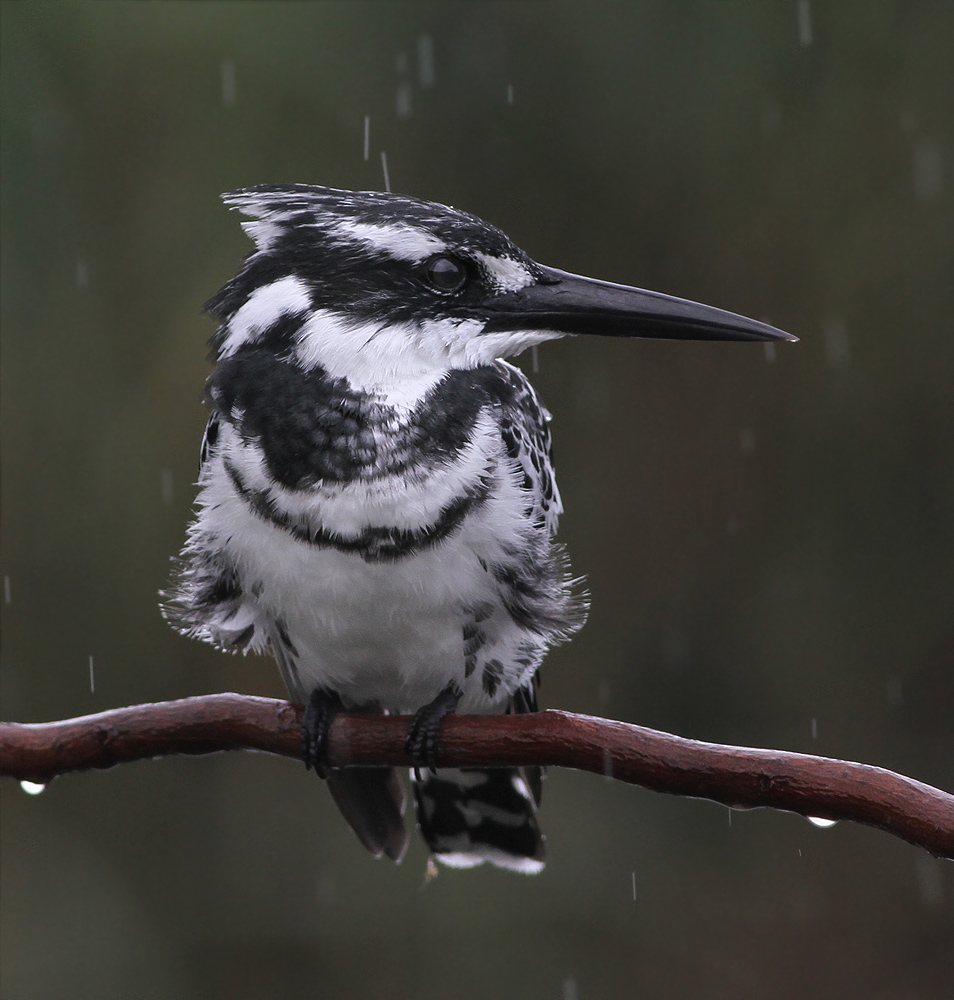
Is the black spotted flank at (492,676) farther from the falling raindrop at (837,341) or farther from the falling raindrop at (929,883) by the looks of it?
the falling raindrop at (929,883)

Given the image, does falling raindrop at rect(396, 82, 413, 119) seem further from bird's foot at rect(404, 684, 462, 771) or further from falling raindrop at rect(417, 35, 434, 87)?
bird's foot at rect(404, 684, 462, 771)

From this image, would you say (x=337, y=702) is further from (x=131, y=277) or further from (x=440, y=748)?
(x=131, y=277)

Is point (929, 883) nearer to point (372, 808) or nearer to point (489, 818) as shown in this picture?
point (489, 818)

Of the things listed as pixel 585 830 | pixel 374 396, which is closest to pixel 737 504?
pixel 585 830

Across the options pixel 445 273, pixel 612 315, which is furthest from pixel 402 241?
pixel 612 315

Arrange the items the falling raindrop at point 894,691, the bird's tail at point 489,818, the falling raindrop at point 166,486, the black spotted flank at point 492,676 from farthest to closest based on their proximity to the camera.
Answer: the falling raindrop at point 894,691, the falling raindrop at point 166,486, the bird's tail at point 489,818, the black spotted flank at point 492,676

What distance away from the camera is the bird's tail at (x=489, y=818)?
8.54ft

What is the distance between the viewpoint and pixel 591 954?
4.02 meters

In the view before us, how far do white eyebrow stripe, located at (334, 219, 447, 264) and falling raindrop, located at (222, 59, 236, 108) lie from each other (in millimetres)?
2144

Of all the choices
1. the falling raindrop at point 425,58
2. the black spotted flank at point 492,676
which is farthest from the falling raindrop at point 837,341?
the black spotted flank at point 492,676

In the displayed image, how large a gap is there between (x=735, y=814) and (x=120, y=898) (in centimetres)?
187

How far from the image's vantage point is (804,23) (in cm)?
397

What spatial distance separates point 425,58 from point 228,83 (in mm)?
587

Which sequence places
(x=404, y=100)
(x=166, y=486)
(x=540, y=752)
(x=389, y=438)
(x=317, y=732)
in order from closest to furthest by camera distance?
(x=540, y=752) → (x=389, y=438) → (x=317, y=732) → (x=166, y=486) → (x=404, y=100)
